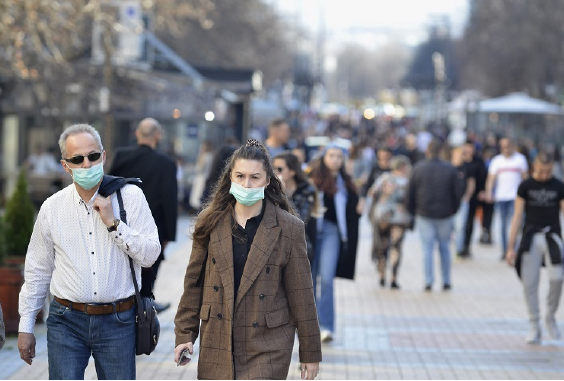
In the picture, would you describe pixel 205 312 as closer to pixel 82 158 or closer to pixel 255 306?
pixel 255 306

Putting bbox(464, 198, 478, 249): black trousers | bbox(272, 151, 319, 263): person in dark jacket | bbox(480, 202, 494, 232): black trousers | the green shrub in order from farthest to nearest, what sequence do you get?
bbox(480, 202, 494, 232): black trousers
bbox(464, 198, 478, 249): black trousers
the green shrub
bbox(272, 151, 319, 263): person in dark jacket

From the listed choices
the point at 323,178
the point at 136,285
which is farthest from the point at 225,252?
the point at 323,178

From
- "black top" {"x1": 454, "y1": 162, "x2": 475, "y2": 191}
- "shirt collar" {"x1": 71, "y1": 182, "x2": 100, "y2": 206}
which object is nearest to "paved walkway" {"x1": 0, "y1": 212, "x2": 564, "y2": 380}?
"black top" {"x1": 454, "y1": 162, "x2": 475, "y2": 191}

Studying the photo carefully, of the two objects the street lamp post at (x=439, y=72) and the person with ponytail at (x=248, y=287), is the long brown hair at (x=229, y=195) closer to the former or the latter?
the person with ponytail at (x=248, y=287)

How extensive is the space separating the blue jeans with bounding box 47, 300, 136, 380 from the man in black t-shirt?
5365mm

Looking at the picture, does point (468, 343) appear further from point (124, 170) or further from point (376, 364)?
point (124, 170)

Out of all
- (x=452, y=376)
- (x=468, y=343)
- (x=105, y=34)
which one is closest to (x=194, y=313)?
(x=452, y=376)

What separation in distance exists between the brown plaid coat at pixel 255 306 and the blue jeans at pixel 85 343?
27cm

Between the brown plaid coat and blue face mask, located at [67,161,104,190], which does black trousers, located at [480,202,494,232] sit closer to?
the brown plaid coat

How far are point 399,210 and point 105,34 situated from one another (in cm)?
496

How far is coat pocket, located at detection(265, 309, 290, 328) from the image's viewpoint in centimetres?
504

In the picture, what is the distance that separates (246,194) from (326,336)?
473cm

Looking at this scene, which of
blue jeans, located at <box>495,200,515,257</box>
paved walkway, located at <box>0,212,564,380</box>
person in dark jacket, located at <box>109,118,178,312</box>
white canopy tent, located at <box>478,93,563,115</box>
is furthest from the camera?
white canopy tent, located at <box>478,93,563,115</box>

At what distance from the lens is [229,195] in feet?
17.3
